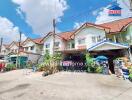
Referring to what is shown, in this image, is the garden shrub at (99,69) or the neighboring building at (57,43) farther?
the neighboring building at (57,43)

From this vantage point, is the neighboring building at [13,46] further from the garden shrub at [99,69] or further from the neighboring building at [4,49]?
the garden shrub at [99,69]

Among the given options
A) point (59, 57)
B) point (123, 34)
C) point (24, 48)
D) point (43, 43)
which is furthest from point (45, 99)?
point (24, 48)

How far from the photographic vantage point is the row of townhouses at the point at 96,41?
24081 mm

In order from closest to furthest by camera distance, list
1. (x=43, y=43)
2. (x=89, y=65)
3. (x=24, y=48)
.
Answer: (x=89, y=65) → (x=43, y=43) → (x=24, y=48)

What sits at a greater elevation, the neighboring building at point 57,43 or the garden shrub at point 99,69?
the neighboring building at point 57,43

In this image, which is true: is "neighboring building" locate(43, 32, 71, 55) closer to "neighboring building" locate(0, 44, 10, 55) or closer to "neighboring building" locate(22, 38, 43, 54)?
"neighboring building" locate(22, 38, 43, 54)

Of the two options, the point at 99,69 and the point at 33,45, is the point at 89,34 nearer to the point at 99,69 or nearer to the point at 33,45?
the point at 99,69

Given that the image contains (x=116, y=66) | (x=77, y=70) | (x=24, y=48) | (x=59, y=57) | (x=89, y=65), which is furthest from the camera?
(x=24, y=48)

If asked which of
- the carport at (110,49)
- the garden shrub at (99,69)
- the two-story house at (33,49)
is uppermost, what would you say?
the two-story house at (33,49)

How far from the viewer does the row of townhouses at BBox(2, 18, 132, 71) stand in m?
24.1

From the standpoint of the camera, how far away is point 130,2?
11.4m

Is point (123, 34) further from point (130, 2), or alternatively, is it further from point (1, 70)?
point (1, 70)

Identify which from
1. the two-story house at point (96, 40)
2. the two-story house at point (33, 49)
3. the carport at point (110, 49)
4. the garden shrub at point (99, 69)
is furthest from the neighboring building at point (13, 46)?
the garden shrub at point (99, 69)

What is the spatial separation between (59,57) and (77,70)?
433 centimetres
